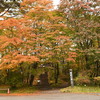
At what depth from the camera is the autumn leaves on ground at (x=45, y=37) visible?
38.1ft

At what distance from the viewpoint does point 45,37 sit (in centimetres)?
1250

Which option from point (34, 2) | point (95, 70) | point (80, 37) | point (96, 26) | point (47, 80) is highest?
point (34, 2)

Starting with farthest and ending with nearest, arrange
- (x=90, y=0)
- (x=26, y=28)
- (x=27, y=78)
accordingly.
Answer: (x=27, y=78), (x=90, y=0), (x=26, y=28)

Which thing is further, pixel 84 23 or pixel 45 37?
pixel 84 23

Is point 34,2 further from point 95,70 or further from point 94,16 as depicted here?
point 95,70

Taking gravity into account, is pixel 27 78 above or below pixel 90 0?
below

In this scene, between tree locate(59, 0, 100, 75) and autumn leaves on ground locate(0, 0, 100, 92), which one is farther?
tree locate(59, 0, 100, 75)

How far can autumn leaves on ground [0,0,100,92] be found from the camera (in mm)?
11625

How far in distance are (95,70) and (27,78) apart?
7.38 metres

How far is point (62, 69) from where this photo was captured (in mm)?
17938

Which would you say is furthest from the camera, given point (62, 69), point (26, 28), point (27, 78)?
point (62, 69)

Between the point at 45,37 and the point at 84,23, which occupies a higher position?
the point at 84,23

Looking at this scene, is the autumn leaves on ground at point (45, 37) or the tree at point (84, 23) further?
the tree at point (84, 23)

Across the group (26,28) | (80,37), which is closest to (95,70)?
(80,37)
